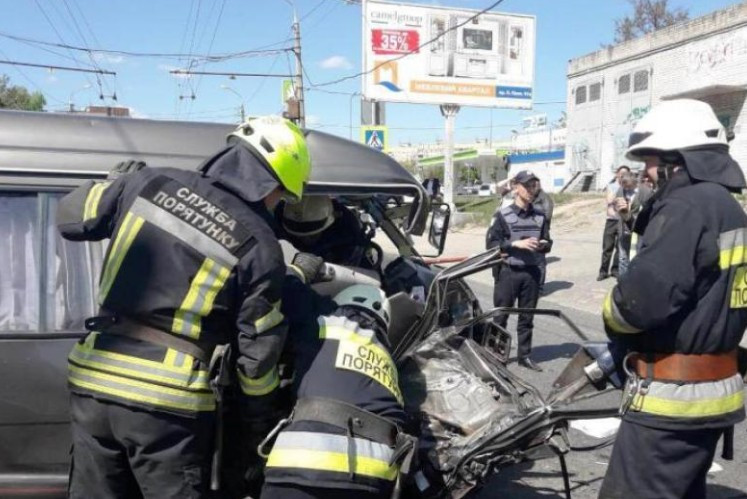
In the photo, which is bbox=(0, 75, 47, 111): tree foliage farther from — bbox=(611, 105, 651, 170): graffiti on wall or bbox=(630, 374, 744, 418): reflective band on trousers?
bbox=(630, 374, 744, 418): reflective band on trousers

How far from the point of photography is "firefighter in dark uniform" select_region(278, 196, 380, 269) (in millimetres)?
3281

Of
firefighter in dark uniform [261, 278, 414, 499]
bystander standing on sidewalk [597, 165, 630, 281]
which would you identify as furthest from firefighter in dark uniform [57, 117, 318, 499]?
bystander standing on sidewalk [597, 165, 630, 281]

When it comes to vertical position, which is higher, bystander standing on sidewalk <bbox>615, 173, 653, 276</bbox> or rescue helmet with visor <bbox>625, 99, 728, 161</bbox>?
rescue helmet with visor <bbox>625, 99, 728, 161</bbox>

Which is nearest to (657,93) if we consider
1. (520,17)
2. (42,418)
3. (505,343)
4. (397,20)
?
(520,17)

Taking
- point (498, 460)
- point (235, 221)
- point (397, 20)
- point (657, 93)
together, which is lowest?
point (498, 460)

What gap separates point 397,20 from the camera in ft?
76.5

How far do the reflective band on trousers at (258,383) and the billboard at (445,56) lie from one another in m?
21.4

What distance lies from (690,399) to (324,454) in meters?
1.33

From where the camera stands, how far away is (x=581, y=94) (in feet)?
100

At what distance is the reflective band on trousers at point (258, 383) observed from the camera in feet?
7.20

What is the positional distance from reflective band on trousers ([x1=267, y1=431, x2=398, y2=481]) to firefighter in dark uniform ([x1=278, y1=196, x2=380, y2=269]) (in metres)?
1.33

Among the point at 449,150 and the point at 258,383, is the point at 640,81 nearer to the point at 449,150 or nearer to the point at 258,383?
the point at 449,150

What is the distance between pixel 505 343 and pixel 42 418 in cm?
220

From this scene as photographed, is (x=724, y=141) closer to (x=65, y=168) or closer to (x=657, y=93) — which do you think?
(x=65, y=168)
